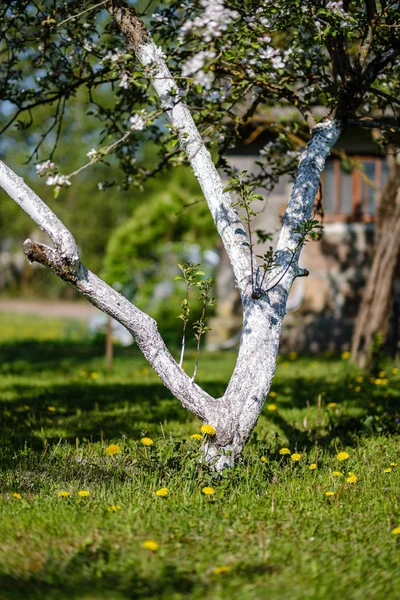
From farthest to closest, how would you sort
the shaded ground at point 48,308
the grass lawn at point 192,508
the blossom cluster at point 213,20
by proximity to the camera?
1. the shaded ground at point 48,308
2. the blossom cluster at point 213,20
3. the grass lawn at point 192,508

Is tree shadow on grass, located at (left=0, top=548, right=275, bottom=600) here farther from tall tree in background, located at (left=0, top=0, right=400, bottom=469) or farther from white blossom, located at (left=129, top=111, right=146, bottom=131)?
white blossom, located at (left=129, top=111, right=146, bottom=131)

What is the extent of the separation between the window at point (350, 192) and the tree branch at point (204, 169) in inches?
303

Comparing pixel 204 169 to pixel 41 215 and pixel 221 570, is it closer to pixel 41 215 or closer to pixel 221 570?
pixel 41 215

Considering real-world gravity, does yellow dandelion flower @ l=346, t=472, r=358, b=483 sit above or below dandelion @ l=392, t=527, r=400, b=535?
above

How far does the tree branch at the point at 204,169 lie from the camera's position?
3.71 m

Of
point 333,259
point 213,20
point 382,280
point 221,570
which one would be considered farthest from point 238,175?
point 333,259

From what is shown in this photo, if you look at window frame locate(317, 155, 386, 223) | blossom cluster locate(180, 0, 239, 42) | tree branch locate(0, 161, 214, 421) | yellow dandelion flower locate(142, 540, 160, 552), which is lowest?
yellow dandelion flower locate(142, 540, 160, 552)

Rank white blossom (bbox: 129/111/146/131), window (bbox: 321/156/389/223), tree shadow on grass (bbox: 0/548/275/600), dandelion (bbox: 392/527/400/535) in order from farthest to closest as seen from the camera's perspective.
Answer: window (bbox: 321/156/389/223)
white blossom (bbox: 129/111/146/131)
dandelion (bbox: 392/527/400/535)
tree shadow on grass (bbox: 0/548/275/600)

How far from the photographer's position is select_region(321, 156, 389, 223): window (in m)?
11.2

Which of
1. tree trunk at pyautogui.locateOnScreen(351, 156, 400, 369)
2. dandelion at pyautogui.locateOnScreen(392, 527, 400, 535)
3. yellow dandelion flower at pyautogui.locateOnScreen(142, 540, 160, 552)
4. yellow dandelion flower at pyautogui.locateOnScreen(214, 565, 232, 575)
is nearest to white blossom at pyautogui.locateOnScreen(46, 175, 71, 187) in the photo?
yellow dandelion flower at pyautogui.locateOnScreen(142, 540, 160, 552)

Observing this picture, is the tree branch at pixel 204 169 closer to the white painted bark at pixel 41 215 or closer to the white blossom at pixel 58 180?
the white blossom at pixel 58 180

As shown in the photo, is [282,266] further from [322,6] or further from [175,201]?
[175,201]

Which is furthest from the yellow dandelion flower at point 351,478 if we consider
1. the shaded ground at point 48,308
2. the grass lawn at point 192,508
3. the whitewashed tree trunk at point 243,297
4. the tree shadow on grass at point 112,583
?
the shaded ground at point 48,308

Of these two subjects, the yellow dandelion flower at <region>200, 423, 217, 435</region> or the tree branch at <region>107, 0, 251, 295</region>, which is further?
the tree branch at <region>107, 0, 251, 295</region>
